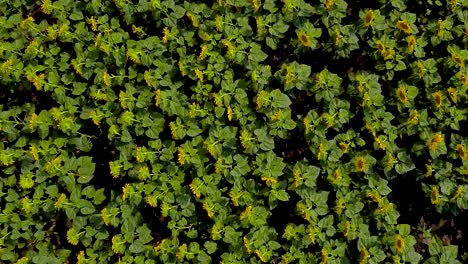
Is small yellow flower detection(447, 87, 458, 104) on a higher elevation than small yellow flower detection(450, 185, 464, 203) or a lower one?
higher

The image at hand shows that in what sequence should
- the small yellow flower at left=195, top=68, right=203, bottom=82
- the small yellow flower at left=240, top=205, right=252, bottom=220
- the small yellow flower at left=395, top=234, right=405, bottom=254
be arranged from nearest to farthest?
the small yellow flower at left=395, top=234, right=405, bottom=254 < the small yellow flower at left=240, top=205, right=252, bottom=220 < the small yellow flower at left=195, top=68, right=203, bottom=82

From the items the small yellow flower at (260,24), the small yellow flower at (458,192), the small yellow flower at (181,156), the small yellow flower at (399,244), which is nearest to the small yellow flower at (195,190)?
the small yellow flower at (181,156)

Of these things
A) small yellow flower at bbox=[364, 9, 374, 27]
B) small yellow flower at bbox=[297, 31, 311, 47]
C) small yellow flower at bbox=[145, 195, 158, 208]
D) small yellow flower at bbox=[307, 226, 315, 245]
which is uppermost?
small yellow flower at bbox=[364, 9, 374, 27]

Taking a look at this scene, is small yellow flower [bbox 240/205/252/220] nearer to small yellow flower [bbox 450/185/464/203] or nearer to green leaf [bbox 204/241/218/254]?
green leaf [bbox 204/241/218/254]

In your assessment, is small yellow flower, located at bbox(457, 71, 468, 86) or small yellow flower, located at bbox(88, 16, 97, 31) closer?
small yellow flower, located at bbox(457, 71, 468, 86)

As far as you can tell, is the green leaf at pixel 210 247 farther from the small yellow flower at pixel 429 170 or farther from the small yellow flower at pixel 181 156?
the small yellow flower at pixel 429 170

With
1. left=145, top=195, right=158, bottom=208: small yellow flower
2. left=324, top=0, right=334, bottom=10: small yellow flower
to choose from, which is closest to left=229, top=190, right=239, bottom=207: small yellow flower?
left=145, top=195, right=158, bottom=208: small yellow flower

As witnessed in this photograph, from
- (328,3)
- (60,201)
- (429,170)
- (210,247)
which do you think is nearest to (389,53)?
(328,3)

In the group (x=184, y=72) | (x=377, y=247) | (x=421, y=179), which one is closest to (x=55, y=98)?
(x=184, y=72)
